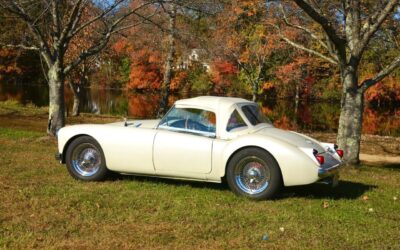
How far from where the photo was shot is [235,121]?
24.0 ft

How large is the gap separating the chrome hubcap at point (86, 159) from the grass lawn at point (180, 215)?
10.0 inches

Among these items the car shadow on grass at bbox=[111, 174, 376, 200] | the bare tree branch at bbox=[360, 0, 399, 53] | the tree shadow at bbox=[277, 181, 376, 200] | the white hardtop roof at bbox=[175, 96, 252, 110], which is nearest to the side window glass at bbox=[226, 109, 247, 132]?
the white hardtop roof at bbox=[175, 96, 252, 110]

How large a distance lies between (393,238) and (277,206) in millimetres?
1596

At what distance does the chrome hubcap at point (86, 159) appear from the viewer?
306 inches

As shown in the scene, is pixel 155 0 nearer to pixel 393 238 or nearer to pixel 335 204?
pixel 335 204

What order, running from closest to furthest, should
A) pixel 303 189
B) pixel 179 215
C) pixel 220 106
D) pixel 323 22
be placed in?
pixel 179 215
pixel 220 106
pixel 303 189
pixel 323 22

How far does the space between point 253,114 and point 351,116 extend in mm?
4355

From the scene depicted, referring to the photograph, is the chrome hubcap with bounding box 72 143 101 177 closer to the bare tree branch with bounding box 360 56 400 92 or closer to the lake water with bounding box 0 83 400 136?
the bare tree branch with bounding box 360 56 400 92

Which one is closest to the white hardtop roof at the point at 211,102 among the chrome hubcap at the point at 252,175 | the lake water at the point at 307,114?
the chrome hubcap at the point at 252,175

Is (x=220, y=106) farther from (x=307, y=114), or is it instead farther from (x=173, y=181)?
(x=307, y=114)

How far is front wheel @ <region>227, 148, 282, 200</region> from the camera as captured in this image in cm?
668

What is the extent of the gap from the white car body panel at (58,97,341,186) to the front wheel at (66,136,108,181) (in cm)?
12

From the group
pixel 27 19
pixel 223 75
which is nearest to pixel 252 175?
pixel 27 19

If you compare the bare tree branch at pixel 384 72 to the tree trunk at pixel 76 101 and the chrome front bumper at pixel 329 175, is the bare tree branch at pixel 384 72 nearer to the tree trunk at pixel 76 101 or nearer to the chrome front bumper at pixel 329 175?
the chrome front bumper at pixel 329 175
